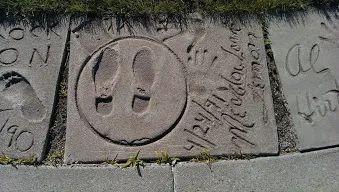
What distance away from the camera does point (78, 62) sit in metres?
2.87

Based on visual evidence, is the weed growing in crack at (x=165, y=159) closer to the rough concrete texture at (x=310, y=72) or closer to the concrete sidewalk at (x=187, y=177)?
the concrete sidewalk at (x=187, y=177)

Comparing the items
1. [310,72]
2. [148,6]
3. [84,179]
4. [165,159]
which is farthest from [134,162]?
[310,72]

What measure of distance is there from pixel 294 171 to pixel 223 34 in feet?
3.12

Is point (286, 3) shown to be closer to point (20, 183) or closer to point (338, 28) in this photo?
point (338, 28)

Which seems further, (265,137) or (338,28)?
(338,28)

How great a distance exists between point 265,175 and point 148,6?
4.18 feet

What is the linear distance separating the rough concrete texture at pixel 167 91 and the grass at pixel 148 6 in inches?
3.3

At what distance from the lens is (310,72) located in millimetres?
2916

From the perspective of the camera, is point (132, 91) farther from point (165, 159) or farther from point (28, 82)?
point (28, 82)

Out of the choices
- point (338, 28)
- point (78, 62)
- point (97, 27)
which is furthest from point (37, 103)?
point (338, 28)

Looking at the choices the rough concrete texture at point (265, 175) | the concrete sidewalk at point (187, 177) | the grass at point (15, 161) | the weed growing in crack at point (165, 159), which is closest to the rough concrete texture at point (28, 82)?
the grass at point (15, 161)

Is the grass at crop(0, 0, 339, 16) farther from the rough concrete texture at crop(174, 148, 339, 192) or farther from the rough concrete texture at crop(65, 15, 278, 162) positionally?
the rough concrete texture at crop(174, 148, 339, 192)

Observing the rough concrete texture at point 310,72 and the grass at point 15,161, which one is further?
the rough concrete texture at point 310,72

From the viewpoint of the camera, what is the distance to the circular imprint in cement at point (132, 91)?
273 cm
